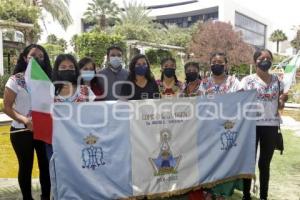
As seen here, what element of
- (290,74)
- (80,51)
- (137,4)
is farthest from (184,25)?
(290,74)

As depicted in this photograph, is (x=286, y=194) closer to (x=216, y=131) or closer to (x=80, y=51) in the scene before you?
(x=216, y=131)

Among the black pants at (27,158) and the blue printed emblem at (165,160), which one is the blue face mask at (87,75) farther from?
the blue printed emblem at (165,160)

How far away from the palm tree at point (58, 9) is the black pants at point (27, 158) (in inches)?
790

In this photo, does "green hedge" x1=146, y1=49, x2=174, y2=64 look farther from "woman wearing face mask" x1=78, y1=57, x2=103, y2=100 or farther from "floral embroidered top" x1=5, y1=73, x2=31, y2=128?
"floral embroidered top" x1=5, y1=73, x2=31, y2=128

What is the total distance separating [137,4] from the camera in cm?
6166

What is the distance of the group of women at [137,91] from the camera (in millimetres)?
4129

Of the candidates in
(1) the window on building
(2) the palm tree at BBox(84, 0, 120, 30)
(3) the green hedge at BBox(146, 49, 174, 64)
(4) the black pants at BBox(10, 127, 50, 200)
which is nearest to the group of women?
(4) the black pants at BBox(10, 127, 50, 200)

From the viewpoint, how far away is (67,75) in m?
4.15

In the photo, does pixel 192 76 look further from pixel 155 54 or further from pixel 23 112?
pixel 155 54

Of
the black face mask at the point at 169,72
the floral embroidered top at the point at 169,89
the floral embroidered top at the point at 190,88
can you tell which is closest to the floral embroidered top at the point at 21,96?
the floral embroidered top at the point at 169,89

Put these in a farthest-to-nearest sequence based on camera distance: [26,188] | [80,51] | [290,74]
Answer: [80,51] → [290,74] → [26,188]

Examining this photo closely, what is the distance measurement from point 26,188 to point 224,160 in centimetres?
222

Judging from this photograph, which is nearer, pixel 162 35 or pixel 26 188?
pixel 26 188

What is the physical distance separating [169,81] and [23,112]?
74.2 inches
